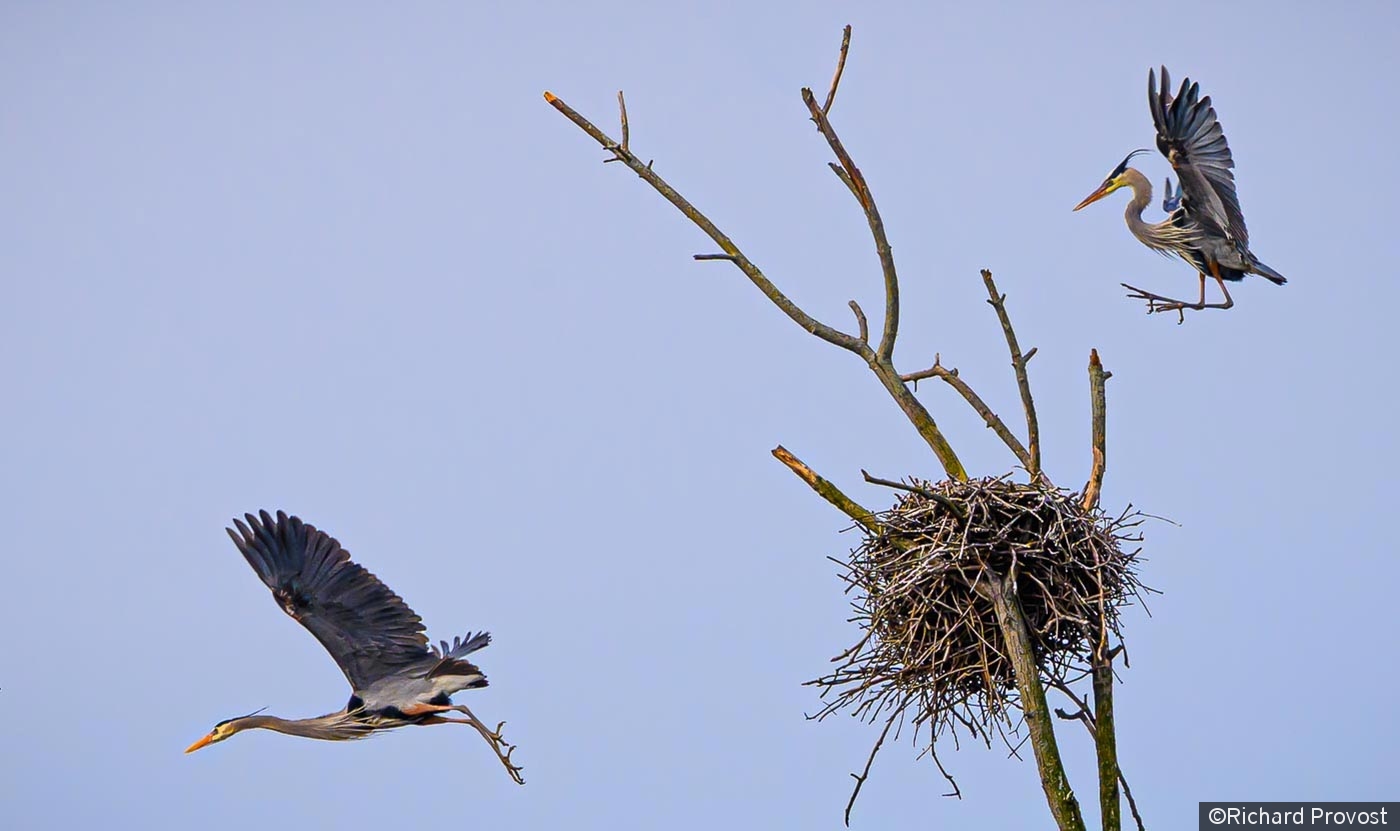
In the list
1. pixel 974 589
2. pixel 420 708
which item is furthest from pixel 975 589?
pixel 420 708

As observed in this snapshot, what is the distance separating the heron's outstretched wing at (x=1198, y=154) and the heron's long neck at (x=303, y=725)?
506 centimetres

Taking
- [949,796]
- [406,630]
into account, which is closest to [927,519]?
[949,796]

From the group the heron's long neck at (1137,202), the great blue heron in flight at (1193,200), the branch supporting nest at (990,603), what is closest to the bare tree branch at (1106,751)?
the branch supporting nest at (990,603)

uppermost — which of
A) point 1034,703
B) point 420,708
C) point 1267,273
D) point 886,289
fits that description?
point 1267,273

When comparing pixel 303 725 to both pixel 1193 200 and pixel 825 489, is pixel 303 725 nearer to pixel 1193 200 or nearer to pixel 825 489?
pixel 825 489

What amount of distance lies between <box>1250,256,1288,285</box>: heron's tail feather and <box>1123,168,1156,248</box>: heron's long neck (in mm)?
566

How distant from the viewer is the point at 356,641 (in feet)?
26.9

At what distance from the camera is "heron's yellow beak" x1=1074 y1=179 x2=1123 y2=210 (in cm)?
1013

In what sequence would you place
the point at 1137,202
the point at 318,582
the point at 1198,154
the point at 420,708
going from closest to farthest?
the point at 318,582 → the point at 420,708 → the point at 1198,154 → the point at 1137,202

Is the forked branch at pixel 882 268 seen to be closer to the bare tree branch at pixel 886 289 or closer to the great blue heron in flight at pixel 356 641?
the bare tree branch at pixel 886 289

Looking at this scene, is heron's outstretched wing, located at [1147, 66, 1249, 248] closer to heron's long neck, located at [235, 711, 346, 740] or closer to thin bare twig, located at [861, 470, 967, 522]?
thin bare twig, located at [861, 470, 967, 522]

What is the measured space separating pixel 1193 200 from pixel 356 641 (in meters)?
4.96

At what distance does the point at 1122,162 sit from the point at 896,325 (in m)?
3.43

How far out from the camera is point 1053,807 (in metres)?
6.40
